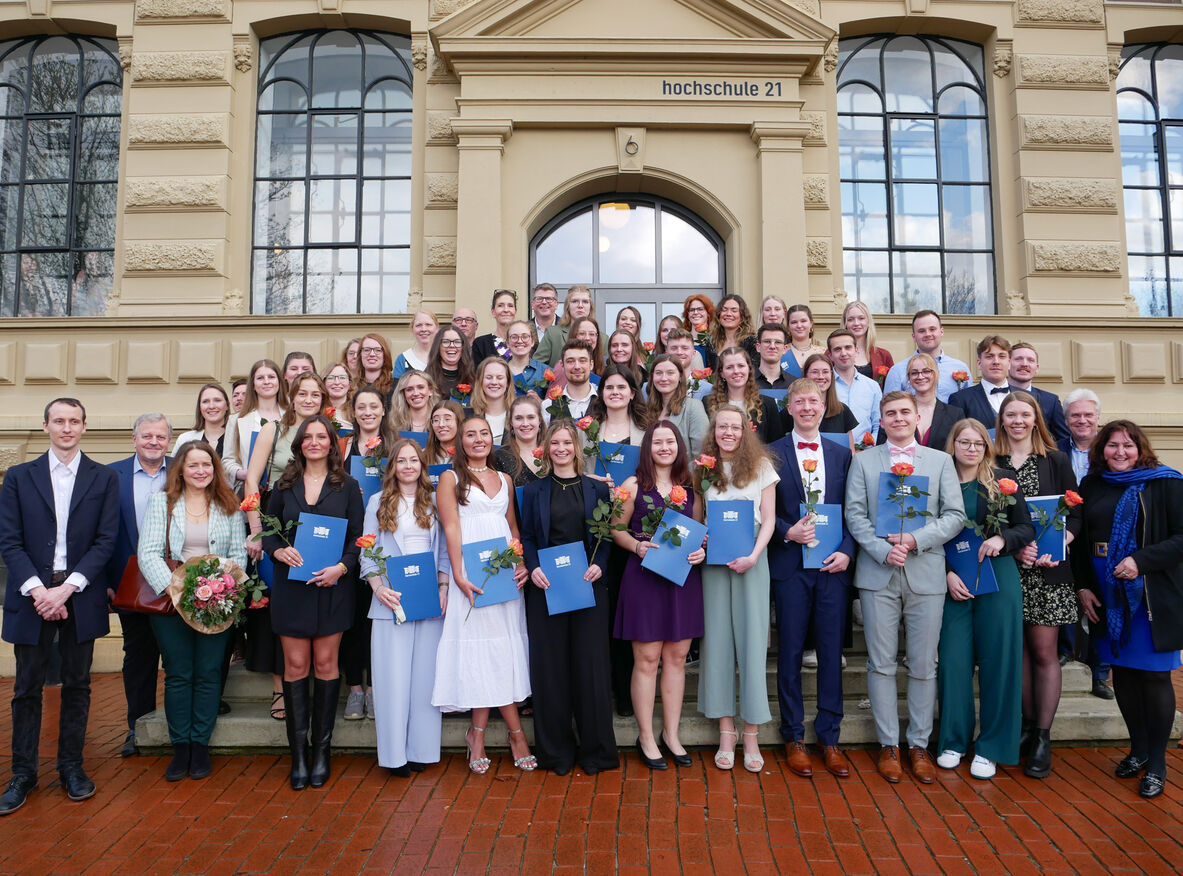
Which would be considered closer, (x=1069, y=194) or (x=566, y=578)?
(x=566, y=578)

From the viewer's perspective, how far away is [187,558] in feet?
16.8

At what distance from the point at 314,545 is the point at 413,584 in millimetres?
634

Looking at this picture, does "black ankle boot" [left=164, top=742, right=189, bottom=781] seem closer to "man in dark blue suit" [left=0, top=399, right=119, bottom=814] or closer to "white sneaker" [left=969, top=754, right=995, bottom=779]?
"man in dark blue suit" [left=0, top=399, right=119, bottom=814]

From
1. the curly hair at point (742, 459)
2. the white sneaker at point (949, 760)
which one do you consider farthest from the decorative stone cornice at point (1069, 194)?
the white sneaker at point (949, 760)

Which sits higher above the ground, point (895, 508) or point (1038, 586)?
point (895, 508)

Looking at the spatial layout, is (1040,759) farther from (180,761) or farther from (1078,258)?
(1078,258)

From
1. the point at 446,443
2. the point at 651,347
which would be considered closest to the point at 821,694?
the point at 446,443

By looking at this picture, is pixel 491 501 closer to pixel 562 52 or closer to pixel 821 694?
A: pixel 821 694

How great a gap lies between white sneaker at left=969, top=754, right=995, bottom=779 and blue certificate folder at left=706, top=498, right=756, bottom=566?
5.96 ft

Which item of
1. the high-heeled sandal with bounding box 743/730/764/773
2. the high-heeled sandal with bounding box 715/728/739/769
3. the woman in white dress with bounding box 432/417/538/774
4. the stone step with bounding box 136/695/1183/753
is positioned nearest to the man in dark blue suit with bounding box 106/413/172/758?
the stone step with bounding box 136/695/1183/753

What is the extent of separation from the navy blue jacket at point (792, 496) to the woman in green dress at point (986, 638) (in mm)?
682

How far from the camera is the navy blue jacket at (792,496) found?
5.14 metres

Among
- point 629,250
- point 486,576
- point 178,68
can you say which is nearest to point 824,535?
point 486,576

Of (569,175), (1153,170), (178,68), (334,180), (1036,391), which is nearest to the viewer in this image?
(1036,391)
